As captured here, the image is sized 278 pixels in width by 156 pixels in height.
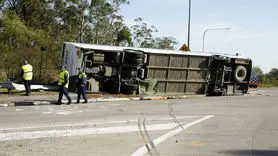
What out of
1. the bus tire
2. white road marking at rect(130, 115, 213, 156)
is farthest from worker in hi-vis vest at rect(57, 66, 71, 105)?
the bus tire

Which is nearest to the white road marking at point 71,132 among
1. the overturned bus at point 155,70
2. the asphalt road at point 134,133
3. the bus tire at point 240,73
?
the asphalt road at point 134,133

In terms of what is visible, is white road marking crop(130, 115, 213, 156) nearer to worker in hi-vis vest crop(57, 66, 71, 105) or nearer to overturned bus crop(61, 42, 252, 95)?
worker in hi-vis vest crop(57, 66, 71, 105)

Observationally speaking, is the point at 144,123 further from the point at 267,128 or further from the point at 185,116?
the point at 267,128

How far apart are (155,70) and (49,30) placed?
18.8m

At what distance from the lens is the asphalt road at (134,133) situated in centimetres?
688

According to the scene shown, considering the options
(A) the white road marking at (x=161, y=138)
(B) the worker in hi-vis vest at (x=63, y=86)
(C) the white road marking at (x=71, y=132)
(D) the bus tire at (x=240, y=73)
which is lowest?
(C) the white road marking at (x=71, y=132)

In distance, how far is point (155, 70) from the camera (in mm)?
19656

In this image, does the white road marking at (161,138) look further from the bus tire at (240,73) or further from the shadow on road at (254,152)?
the bus tire at (240,73)

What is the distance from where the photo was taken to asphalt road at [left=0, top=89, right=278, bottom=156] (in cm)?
688

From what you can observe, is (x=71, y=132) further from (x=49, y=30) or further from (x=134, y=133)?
(x=49, y=30)

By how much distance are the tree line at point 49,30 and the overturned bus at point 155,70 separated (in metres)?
3.41

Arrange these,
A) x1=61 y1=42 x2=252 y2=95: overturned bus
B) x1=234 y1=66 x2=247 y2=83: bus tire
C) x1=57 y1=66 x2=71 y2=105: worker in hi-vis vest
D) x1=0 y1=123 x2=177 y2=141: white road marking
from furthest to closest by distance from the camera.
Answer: x1=234 y1=66 x2=247 y2=83: bus tire
x1=61 y1=42 x2=252 y2=95: overturned bus
x1=57 y1=66 x2=71 y2=105: worker in hi-vis vest
x1=0 y1=123 x2=177 y2=141: white road marking

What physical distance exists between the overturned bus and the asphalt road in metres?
5.88

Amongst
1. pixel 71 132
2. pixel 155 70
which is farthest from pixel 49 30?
pixel 71 132
